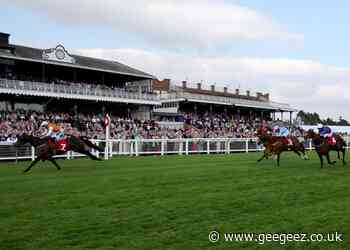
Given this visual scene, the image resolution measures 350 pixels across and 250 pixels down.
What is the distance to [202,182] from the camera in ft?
40.4

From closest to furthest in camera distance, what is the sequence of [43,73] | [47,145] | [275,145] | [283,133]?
1. [47,145]
2. [275,145]
3. [283,133]
4. [43,73]

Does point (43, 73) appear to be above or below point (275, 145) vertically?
above

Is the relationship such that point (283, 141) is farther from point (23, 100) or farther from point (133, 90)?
point (133, 90)

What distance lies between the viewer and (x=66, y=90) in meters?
42.5

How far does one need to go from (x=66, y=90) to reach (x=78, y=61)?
5.79 m

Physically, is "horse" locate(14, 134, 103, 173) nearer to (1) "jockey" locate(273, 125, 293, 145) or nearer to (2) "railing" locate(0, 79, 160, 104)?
(1) "jockey" locate(273, 125, 293, 145)

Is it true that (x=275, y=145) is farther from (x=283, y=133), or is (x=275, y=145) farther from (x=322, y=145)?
(x=322, y=145)

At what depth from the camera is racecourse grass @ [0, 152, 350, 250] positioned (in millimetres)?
6254

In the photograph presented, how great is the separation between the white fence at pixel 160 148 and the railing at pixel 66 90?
14789mm

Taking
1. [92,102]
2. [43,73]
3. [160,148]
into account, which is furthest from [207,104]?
[160,148]

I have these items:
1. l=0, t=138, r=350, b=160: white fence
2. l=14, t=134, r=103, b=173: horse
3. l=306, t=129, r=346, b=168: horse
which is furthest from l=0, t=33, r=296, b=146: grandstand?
l=306, t=129, r=346, b=168: horse

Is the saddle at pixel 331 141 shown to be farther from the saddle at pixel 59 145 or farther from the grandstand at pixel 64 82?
the grandstand at pixel 64 82

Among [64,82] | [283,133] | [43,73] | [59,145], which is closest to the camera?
[59,145]

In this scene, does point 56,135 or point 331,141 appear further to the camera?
point 331,141
